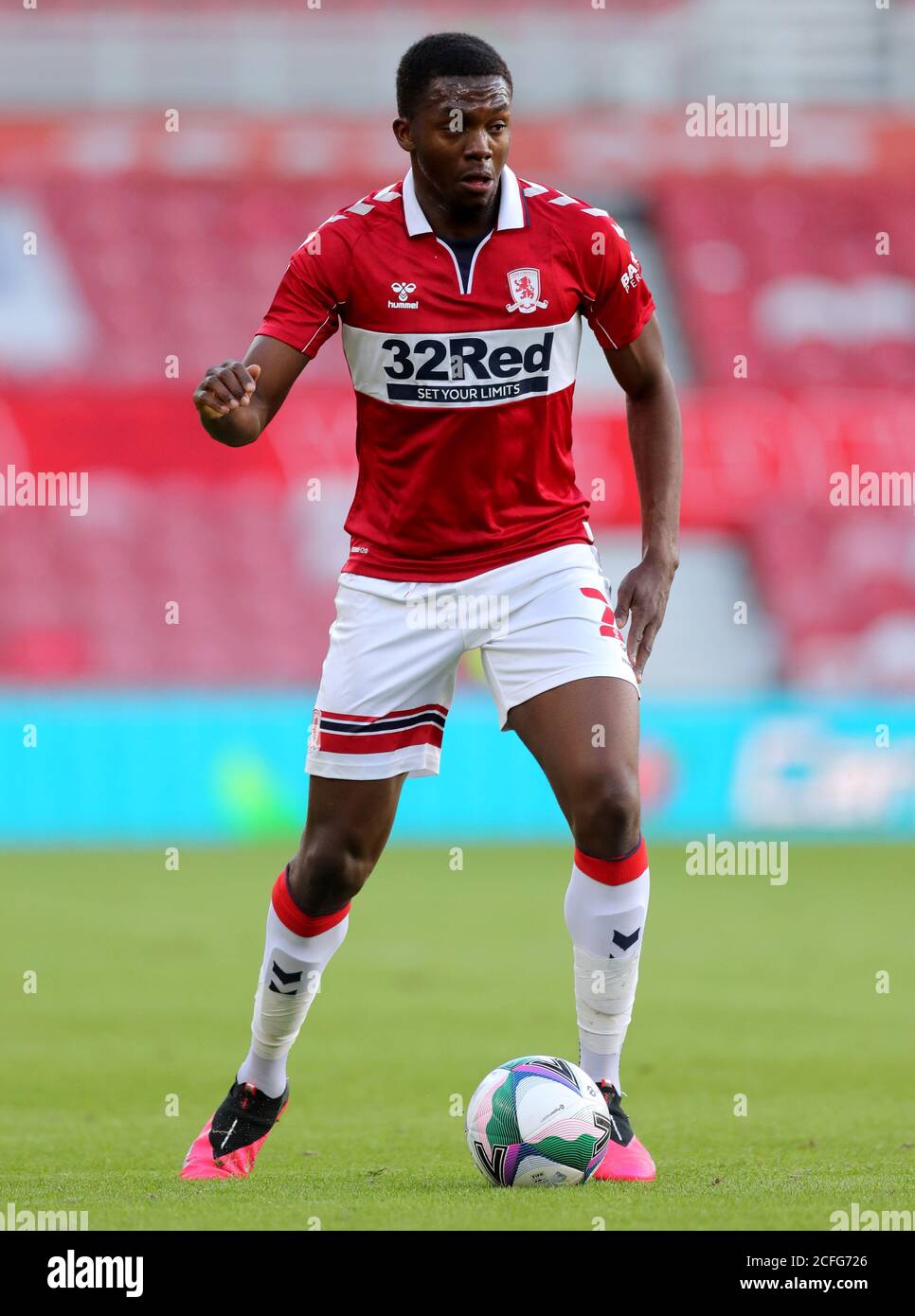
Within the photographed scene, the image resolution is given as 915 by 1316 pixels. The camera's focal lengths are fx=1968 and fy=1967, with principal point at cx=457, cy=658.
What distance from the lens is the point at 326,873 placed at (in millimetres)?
4672

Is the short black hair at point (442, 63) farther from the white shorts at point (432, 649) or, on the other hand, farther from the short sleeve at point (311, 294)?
the white shorts at point (432, 649)

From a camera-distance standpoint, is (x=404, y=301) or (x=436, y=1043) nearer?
(x=404, y=301)

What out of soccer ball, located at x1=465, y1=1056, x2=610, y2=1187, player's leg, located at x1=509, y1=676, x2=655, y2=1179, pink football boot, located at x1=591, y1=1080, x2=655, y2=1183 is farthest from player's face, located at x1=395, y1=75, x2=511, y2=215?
pink football boot, located at x1=591, y1=1080, x2=655, y2=1183

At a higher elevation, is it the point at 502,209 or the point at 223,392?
the point at 502,209

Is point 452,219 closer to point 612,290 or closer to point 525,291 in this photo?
point 525,291

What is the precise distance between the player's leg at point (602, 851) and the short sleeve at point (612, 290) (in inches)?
34.7

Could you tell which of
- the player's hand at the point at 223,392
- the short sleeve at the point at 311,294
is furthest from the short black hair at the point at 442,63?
the player's hand at the point at 223,392

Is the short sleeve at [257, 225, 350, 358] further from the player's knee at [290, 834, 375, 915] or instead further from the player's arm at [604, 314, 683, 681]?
the player's knee at [290, 834, 375, 915]

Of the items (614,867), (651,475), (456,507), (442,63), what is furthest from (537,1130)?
(442,63)

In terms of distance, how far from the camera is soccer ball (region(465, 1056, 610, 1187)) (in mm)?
4312

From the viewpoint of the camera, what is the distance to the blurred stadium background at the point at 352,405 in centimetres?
1551

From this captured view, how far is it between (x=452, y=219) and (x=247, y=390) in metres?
0.75
